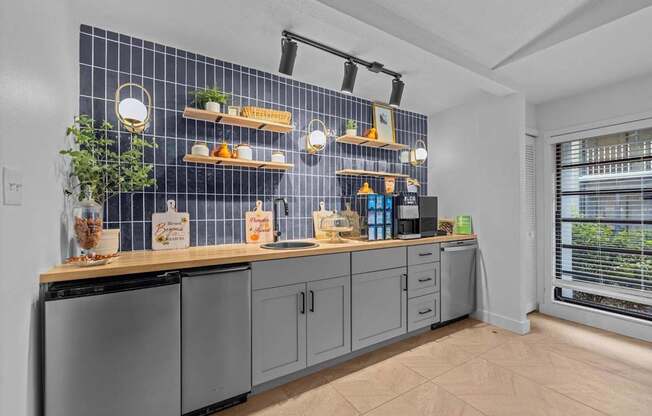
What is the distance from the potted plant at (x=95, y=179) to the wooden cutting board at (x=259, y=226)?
0.81 metres

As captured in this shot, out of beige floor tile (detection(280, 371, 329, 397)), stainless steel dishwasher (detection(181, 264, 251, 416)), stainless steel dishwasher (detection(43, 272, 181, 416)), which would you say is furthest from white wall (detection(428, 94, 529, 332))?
stainless steel dishwasher (detection(43, 272, 181, 416))

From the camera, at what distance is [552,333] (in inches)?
117

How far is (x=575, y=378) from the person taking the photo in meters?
2.18

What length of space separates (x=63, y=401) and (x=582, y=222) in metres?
4.40

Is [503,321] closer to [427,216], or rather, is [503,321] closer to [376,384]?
[427,216]

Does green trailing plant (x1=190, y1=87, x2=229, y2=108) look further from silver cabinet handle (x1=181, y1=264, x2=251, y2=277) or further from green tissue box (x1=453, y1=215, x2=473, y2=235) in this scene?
green tissue box (x1=453, y1=215, x2=473, y2=235)

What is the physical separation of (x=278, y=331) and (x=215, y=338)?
1.35ft

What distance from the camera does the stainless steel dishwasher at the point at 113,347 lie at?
1357 mm

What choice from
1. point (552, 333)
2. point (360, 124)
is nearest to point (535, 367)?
point (552, 333)

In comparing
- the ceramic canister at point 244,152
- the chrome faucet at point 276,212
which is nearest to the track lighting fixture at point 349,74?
the ceramic canister at point 244,152

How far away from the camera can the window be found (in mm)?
2881

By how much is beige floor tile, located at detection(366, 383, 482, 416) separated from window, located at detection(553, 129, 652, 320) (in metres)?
2.34

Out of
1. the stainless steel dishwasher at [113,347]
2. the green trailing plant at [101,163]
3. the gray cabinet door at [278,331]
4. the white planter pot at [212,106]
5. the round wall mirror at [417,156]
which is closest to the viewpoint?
the stainless steel dishwasher at [113,347]

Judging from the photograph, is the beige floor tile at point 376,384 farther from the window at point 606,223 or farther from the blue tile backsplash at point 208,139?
the window at point 606,223
